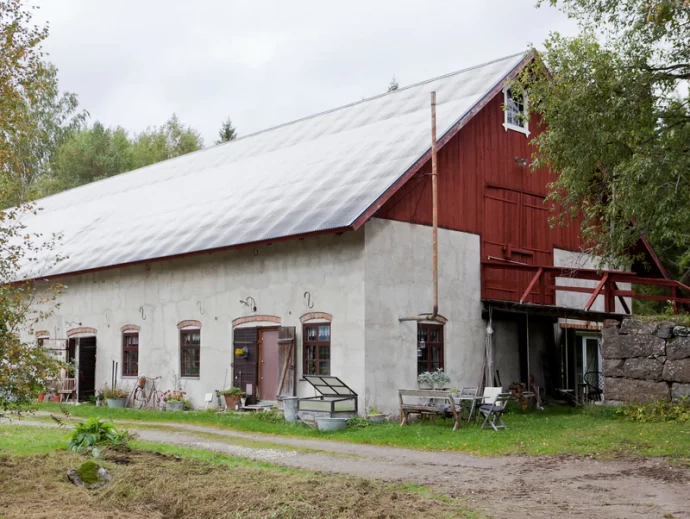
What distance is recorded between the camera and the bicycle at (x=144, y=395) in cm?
2138

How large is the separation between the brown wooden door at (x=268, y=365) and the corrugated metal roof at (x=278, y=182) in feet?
7.44

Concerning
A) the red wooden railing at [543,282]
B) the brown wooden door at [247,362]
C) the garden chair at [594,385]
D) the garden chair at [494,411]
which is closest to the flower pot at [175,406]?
the brown wooden door at [247,362]

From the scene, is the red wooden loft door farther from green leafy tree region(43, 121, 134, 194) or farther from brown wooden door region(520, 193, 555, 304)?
green leafy tree region(43, 121, 134, 194)

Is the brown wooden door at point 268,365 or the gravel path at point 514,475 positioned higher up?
the brown wooden door at point 268,365

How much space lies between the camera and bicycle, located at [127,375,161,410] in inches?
842

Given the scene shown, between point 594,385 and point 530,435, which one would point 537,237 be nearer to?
point 594,385

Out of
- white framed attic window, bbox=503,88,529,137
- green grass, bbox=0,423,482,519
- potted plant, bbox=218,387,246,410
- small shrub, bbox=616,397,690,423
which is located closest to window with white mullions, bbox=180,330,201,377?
potted plant, bbox=218,387,246,410

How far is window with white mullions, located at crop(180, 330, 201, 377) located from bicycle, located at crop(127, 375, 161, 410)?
3.49 ft

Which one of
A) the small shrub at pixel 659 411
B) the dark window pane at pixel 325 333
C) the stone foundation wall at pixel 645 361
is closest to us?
the small shrub at pixel 659 411

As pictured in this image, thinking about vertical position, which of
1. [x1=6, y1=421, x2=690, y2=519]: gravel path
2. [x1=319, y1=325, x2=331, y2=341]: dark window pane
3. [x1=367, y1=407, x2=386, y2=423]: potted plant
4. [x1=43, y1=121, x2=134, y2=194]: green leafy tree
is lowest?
[x1=6, y1=421, x2=690, y2=519]: gravel path

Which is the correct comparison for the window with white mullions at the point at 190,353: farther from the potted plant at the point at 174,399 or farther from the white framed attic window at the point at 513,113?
the white framed attic window at the point at 513,113

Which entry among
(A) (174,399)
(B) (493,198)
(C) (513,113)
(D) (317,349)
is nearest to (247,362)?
(D) (317,349)

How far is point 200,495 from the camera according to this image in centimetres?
848

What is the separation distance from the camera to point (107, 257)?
74.2 ft
